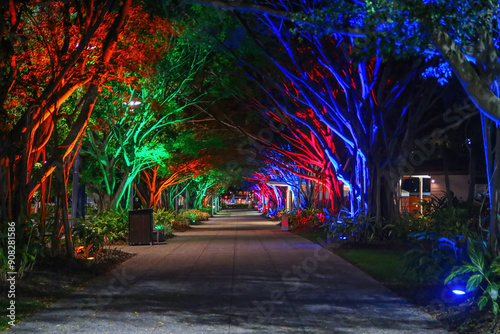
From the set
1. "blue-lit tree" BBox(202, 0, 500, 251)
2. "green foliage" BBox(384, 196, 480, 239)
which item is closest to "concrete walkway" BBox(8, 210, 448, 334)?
A: "blue-lit tree" BBox(202, 0, 500, 251)

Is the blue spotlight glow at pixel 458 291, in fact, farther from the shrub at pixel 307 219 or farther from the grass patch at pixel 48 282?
the shrub at pixel 307 219

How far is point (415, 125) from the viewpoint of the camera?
21.8 metres

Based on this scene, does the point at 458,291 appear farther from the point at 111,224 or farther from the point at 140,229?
the point at 111,224

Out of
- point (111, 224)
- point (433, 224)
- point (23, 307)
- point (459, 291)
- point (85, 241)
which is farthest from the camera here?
point (111, 224)

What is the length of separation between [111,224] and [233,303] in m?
14.2

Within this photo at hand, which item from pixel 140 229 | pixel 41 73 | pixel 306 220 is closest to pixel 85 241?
pixel 41 73

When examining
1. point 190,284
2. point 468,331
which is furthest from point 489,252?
point 190,284

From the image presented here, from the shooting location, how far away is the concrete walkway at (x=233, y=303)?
8219mm

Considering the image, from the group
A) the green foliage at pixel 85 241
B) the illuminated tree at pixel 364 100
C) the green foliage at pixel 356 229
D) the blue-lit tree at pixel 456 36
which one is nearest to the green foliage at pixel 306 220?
the illuminated tree at pixel 364 100

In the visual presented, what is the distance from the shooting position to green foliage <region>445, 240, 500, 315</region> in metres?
7.94

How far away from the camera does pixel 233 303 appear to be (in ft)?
32.9

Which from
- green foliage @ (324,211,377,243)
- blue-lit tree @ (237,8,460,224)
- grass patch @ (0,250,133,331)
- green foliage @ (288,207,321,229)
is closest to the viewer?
grass patch @ (0,250,133,331)

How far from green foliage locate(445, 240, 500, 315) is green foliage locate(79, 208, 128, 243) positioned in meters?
14.5

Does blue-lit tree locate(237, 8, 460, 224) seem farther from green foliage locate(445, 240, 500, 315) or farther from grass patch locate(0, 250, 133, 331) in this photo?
green foliage locate(445, 240, 500, 315)
